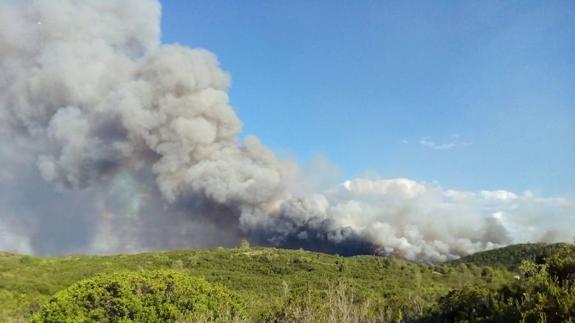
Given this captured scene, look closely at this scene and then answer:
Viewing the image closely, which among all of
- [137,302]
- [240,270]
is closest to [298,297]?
[137,302]

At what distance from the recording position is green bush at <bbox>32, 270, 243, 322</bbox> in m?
29.3

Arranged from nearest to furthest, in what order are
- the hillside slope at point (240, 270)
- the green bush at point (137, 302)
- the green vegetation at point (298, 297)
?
the green vegetation at point (298, 297) → the green bush at point (137, 302) → the hillside slope at point (240, 270)

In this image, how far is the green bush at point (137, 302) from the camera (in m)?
29.3

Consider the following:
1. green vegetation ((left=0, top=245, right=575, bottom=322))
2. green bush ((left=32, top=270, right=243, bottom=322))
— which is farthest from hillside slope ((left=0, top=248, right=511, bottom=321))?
green bush ((left=32, top=270, right=243, bottom=322))

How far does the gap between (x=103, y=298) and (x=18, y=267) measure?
7281 cm

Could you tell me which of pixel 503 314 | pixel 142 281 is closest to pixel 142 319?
pixel 142 281

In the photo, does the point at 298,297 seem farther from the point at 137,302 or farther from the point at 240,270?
the point at 240,270

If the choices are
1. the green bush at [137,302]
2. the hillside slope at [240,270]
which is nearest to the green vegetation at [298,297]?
the green bush at [137,302]

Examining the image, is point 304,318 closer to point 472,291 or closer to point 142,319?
point 472,291

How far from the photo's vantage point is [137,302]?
29734mm

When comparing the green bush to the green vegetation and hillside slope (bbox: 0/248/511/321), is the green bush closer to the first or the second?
the green vegetation

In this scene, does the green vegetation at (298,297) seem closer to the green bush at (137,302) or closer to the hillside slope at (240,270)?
the green bush at (137,302)

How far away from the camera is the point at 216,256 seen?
108 metres

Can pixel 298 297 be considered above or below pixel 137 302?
below
